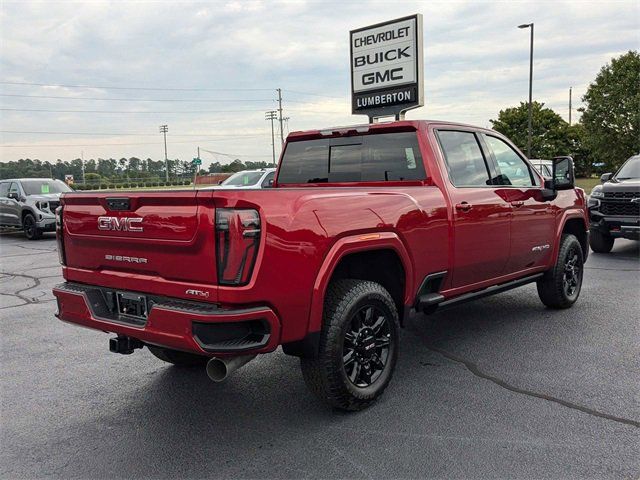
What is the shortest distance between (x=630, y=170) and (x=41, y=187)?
1533 centimetres

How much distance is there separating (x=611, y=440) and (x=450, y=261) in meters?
1.67

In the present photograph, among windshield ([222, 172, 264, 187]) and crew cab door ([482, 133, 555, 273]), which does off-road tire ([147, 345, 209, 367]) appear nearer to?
crew cab door ([482, 133, 555, 273])

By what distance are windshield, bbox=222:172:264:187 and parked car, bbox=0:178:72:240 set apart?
4.90 meters

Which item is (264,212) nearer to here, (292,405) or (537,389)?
(292,405)

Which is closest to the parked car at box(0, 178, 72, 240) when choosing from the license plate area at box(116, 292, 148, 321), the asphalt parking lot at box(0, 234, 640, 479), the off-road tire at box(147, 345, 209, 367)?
the asphalt parking lot at box(0, 234, 640, 479)

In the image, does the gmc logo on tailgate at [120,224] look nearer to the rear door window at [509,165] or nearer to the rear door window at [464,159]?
the rear door window at [464,159]

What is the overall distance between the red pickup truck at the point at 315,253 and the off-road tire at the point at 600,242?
228 inches

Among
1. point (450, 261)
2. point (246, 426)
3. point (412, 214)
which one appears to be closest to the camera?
point (246, 426)

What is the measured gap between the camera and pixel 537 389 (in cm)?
391

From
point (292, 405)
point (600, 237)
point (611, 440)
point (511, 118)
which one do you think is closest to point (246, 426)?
point (292, 405)

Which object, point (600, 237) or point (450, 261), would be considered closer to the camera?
point (450, 261)

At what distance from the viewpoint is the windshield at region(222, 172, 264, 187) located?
666 inches

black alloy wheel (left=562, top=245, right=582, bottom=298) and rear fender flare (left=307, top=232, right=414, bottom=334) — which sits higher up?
rear fender flare (left=307, top=232, right=414, bottom=334)

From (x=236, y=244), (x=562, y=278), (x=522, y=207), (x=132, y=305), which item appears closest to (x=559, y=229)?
(x=562, y=278)
